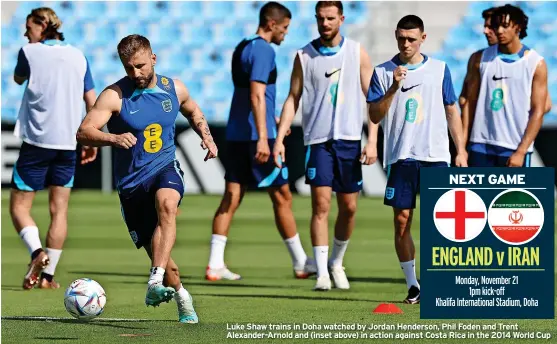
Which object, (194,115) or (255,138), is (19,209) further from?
(194,115)

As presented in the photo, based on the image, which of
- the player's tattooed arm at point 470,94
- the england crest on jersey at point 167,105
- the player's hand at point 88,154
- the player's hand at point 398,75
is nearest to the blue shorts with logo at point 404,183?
the player's hand at point 398,75

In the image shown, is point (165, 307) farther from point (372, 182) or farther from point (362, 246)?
point (372, 182)

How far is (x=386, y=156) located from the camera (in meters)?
8.89

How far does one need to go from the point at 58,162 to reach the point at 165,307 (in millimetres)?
2011

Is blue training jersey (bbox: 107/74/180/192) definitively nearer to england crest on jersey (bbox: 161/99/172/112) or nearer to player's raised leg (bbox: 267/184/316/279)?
england crest on jersey (bbox: 161/99/172/112)

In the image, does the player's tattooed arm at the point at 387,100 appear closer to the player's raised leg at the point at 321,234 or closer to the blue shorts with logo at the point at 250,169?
the player's raised leg at the point at 321,234

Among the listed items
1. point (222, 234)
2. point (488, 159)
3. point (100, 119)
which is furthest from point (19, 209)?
point (488, 159)

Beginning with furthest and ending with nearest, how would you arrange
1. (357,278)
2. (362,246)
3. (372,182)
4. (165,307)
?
(372,182), (362,246), (357,278), (165,307)

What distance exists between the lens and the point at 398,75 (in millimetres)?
8281

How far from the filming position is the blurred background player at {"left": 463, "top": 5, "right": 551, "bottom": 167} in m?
9.51

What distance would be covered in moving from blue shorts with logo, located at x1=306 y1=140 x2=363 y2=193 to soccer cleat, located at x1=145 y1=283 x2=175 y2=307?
2.74 meters

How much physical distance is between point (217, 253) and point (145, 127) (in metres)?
3.12

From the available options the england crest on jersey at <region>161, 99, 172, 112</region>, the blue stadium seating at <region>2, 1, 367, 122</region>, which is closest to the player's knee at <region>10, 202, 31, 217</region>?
the england crest on jersey at <region>161, 99, 172, 112</region>

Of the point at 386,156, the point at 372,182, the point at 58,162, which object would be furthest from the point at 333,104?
the point at 372,182
